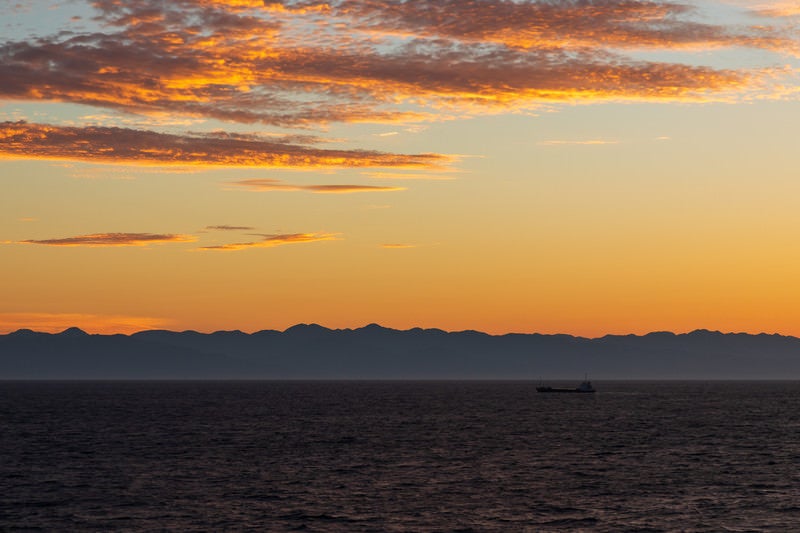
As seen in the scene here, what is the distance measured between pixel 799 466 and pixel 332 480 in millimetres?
46852

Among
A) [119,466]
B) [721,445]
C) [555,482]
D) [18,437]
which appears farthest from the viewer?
[18,437]

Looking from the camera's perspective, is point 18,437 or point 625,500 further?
point 18,437

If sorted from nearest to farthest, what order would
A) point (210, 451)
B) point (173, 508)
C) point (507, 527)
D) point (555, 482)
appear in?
point (507, 527), point (173, 508), point (555, 482), point (210, 451)

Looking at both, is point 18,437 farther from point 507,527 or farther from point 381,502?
point 507,527

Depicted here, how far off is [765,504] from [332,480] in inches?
1379

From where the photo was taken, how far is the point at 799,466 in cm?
10669

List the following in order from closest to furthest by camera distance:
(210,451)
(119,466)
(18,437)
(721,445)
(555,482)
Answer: (555,482) < (119,466) < (210,451) < (721,445) < (18,437)

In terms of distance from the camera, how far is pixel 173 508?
3017 inches

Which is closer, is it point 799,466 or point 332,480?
point 332,480

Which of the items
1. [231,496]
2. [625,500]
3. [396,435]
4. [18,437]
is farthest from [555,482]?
[18,437]

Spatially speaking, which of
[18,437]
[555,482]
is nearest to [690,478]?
[555,482]

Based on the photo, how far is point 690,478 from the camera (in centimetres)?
9538

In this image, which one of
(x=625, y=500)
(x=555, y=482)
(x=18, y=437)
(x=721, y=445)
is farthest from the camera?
(x=18, y=437)

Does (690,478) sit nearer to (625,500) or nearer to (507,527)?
(625,500)
